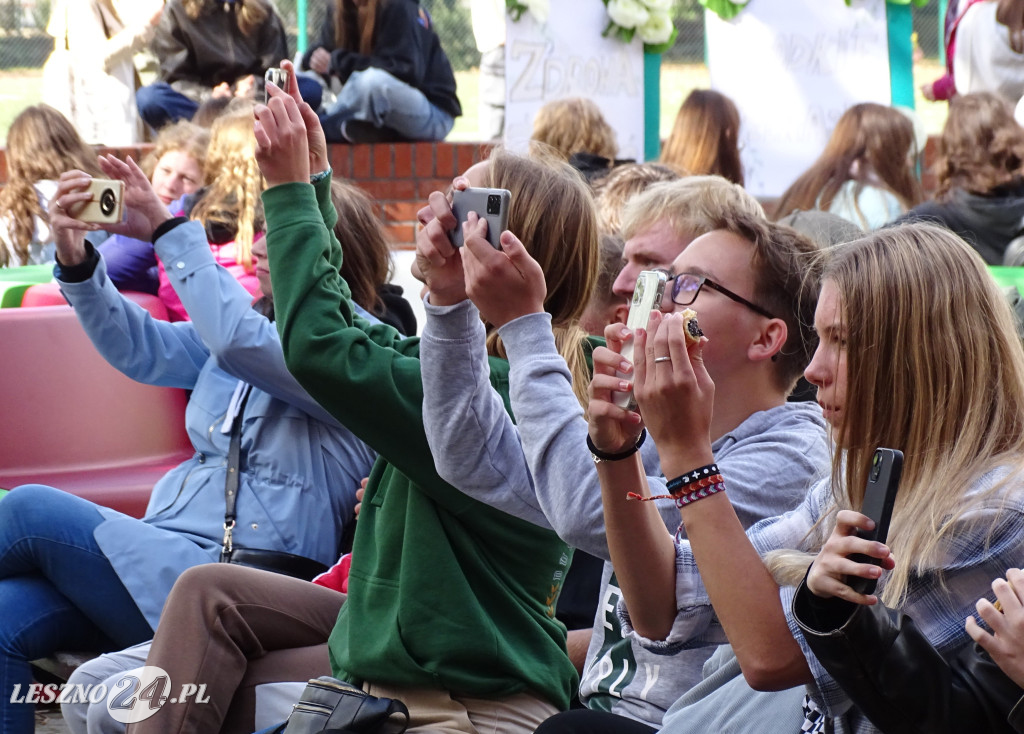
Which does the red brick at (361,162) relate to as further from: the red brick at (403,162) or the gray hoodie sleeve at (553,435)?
the gray hoodie sleeve at (553,435)

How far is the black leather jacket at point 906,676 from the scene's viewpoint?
4.27 feet

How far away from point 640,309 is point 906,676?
0.64 metres

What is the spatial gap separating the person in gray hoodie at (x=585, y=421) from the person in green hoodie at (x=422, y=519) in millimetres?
62

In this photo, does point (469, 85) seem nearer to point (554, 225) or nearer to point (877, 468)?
point (554, 225)

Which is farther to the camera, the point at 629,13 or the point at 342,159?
the point at 342,159

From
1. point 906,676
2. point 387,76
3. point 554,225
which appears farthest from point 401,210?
point 906,676

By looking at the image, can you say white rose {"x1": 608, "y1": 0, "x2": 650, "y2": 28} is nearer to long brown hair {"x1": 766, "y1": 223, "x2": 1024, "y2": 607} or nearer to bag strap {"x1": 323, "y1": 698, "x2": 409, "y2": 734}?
long brown hair {"x1": 766, "y1": 223, "x2": 1024, "y2": 607}

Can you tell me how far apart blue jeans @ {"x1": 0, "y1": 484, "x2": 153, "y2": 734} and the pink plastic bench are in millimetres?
773

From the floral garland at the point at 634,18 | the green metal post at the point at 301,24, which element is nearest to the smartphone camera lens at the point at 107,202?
the floral garland at the point at 634,18

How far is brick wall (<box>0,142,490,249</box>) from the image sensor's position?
657cm

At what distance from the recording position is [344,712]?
1863mm

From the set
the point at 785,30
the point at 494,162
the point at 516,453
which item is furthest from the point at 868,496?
the point at 785,30

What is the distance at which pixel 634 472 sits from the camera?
166 cm

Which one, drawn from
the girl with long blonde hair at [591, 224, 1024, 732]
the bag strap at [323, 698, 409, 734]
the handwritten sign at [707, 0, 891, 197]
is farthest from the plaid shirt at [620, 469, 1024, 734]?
the handwritten sign at [707, 0, 891, 197]
